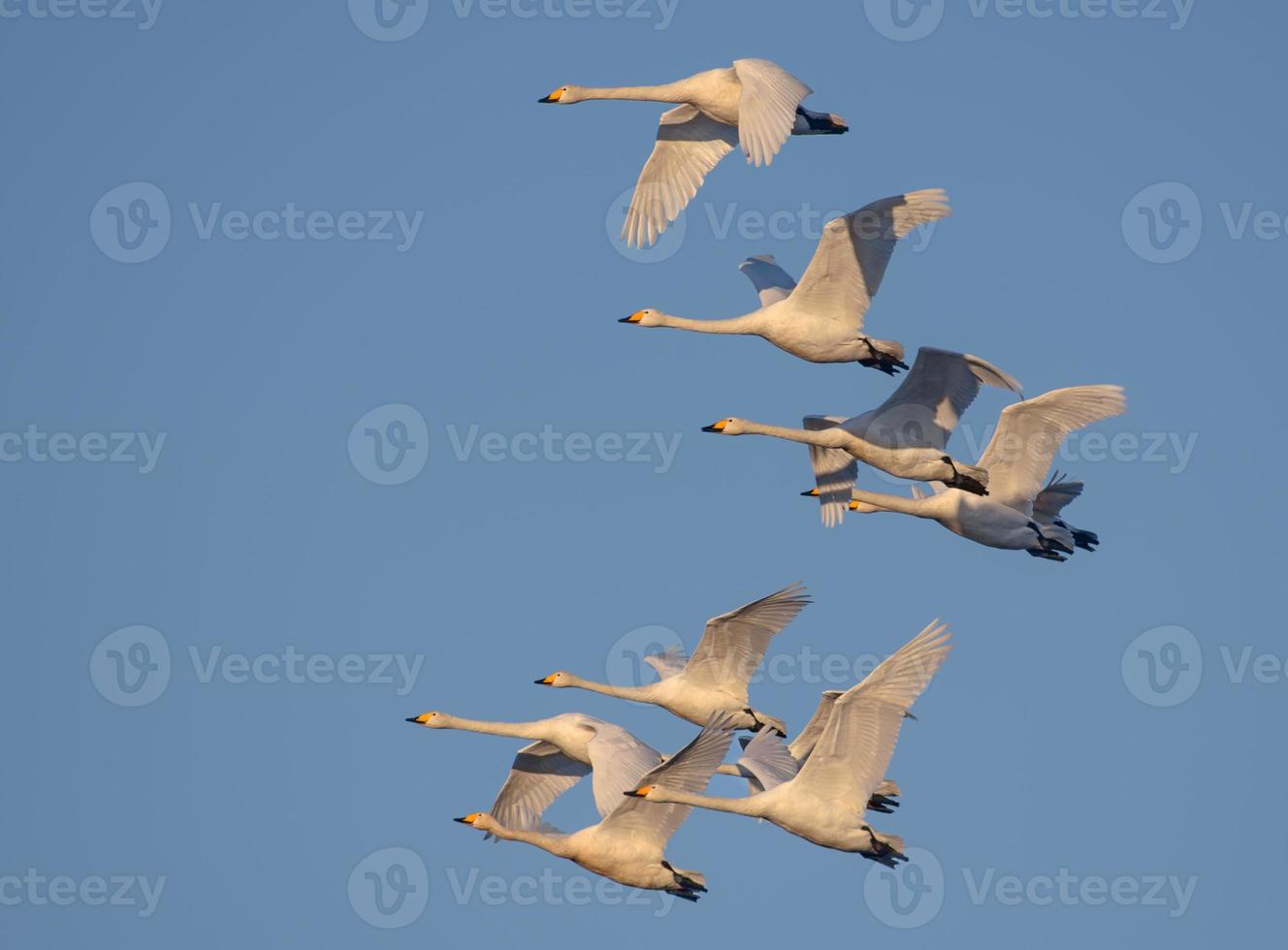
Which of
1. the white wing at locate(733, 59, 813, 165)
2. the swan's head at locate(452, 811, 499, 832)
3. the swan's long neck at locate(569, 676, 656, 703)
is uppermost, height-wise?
the white wing at locate(733, 59, 813, 165)

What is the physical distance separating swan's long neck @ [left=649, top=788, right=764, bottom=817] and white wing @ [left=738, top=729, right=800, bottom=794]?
2.05 metres

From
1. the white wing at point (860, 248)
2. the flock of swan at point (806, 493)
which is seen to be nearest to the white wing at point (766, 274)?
the flock of swan at point (806, 493)

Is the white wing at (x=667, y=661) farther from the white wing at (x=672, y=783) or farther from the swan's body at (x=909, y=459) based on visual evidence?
the white wing at (x=672, y=783)

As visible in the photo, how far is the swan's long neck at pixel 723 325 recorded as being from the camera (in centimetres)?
4181

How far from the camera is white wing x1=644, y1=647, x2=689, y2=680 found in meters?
44.3

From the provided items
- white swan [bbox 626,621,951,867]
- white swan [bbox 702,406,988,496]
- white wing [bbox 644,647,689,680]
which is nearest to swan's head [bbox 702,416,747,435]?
white swan [bbox 702,406,988,496]

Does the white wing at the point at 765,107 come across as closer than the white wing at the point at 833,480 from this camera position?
Yes

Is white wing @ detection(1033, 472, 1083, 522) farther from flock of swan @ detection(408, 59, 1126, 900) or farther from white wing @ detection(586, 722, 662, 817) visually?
white wing @ detection(586, 722, 662, 817)

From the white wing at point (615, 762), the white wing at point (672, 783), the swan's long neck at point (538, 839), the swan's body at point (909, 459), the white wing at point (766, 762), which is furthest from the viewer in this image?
the swan's body at point (909, 459)

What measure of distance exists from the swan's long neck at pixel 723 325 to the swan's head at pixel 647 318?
0.8 inches

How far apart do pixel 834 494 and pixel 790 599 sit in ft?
12.0

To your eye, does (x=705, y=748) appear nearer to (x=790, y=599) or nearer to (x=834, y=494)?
(x=790, y=599)

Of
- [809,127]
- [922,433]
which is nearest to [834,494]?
[922,433]

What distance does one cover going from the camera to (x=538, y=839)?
131ft
